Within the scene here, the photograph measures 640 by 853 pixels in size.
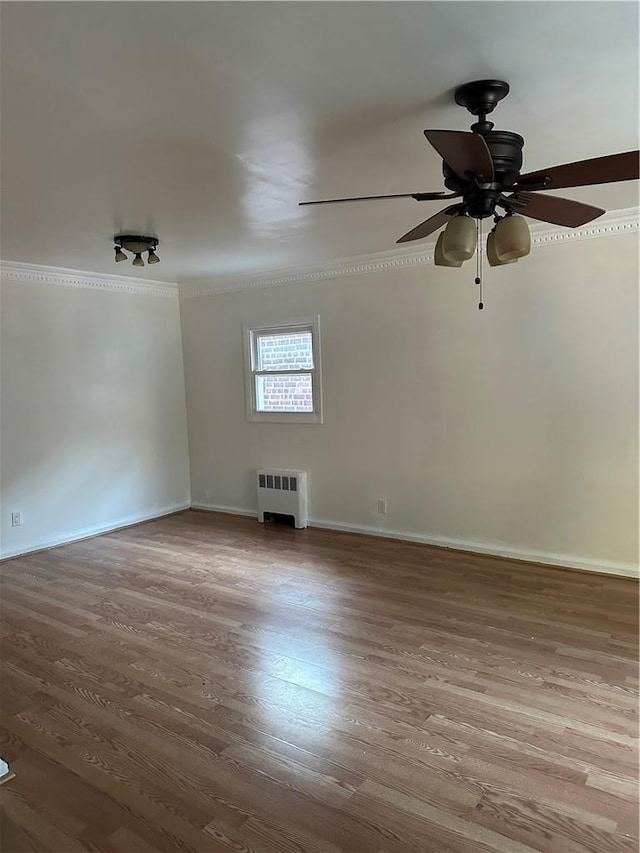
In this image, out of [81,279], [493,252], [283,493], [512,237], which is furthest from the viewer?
[283,493]

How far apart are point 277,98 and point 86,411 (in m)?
4.01

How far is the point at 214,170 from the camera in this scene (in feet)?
8.94

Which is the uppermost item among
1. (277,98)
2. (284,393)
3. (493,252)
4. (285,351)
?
(277,98)

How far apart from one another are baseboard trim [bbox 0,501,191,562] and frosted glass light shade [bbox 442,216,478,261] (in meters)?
4.41

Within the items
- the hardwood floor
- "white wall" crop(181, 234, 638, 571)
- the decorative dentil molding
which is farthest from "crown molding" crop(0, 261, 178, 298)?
the hardwood floor

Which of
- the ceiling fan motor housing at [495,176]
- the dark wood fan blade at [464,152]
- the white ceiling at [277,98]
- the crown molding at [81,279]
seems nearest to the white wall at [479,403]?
the crown molding at [81,279]

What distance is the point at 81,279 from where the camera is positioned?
5.18 m

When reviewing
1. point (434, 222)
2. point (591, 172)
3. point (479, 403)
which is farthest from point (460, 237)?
point (479, 403)

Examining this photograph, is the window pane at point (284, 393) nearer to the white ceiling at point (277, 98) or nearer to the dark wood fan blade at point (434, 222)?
the white ceiling at point (277, 98)

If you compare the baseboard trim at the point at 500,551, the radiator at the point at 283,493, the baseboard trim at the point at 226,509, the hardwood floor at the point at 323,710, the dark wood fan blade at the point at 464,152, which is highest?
the dark wood fan blade at the point at 464,152

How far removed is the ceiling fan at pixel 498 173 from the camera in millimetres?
1794

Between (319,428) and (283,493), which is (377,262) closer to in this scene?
(319,428)

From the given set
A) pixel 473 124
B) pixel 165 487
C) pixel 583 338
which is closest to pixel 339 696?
pixel 473 124

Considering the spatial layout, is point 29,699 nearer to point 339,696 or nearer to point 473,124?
point 339,696
